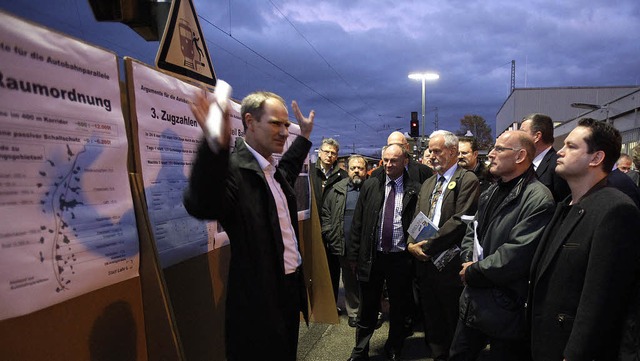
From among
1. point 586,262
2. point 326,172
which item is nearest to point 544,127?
point 586,262

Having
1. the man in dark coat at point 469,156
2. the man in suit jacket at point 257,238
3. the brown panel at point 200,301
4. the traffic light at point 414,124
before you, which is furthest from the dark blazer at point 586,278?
Answer: the traffic light at point 414,124

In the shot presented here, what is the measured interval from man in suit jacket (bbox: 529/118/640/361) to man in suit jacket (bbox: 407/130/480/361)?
3.32 ft

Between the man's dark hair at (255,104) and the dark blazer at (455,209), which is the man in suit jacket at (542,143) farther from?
the man's dark hair at (255,104)

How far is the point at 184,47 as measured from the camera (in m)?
2.37

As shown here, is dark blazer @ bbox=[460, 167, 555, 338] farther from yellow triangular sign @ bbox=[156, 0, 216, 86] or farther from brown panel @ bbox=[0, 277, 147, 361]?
yellow triangular sign @ bbox=[156, 0, 216, 86]

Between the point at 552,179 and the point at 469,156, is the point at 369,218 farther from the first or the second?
the point at 469,156

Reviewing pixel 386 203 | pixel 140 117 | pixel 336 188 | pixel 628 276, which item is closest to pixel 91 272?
pixel 140 117

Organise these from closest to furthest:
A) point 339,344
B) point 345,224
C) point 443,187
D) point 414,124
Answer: point 443,187 → point 339,344 → point 345,224 → point 414,124

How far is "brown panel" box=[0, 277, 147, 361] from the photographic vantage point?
4.25 feet

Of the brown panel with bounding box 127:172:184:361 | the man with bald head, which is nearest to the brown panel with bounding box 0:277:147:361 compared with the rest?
the brown panel with bounding box 127:172:184:361

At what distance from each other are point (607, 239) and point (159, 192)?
2.20 meters

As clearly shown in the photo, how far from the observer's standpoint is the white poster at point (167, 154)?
190cm

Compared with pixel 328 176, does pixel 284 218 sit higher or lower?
lower

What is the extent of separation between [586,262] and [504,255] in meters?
0.47
